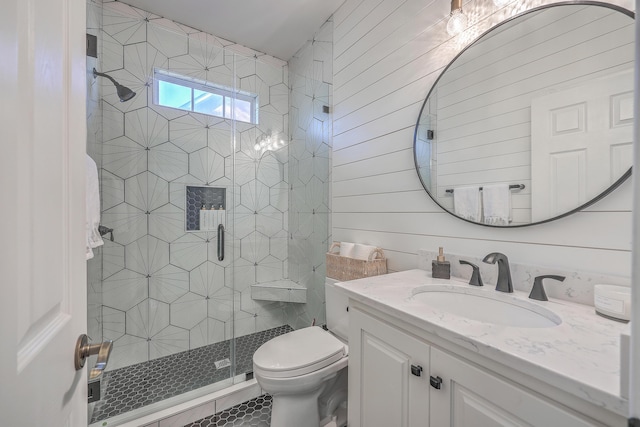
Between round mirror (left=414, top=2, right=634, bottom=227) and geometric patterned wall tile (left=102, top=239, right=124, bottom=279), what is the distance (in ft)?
7.23

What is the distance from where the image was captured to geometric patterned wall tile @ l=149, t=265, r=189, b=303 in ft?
6.85

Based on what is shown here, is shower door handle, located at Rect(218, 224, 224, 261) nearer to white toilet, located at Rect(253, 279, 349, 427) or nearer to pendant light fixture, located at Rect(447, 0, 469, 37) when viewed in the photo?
white toilet, located at Rect(253, 279, 349, 427)

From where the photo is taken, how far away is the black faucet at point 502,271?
97cm

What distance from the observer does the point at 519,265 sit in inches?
39.3

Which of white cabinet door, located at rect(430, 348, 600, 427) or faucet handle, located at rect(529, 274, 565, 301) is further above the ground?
faucet handle, located at rect(529, 274, 565, 301)

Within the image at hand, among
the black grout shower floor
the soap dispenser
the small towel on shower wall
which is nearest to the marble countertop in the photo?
the soap dispenser

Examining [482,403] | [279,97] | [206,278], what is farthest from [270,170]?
[482,403]

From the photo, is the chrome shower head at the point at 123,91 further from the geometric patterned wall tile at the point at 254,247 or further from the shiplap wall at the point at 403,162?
the shiplap wall at the point at 403,162

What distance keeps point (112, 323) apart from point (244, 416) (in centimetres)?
120

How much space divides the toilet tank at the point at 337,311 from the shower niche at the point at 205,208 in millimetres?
1185

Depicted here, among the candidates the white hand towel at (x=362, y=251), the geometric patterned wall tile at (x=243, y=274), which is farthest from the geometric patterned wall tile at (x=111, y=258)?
the white hand towel at (x=362, y=251)

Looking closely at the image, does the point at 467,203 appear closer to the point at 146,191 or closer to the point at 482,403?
the point at 482,403

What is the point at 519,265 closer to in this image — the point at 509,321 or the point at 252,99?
the point at 509,321

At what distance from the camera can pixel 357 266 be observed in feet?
5.04
